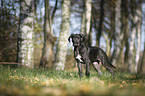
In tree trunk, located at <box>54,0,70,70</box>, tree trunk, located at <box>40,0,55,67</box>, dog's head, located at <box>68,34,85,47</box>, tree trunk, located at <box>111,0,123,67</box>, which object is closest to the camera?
dog's head, located at <box>68,34,85,47</box>

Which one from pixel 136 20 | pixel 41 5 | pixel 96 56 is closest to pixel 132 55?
pixel 136 20

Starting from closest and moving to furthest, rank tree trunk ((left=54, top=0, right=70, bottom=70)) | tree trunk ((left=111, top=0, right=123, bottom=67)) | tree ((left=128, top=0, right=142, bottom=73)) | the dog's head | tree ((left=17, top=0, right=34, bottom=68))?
the dog's head → tree ((left=17, top=0, right=34, bottom=68)) → tree trunk ((left=54, top=0, right=70, bottom=70)) → tree trunk ((left=111, top=0, right=123, bottom=67)) → tree ((left=128, top=0, right=142, bottom=73))

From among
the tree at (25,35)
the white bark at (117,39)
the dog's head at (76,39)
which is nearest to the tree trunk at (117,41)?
the white bark at (117,39)

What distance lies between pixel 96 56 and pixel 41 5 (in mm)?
9376

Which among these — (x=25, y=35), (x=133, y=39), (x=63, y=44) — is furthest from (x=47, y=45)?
(x=133, y=39)

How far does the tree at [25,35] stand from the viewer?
340 inches

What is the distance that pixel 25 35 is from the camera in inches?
343

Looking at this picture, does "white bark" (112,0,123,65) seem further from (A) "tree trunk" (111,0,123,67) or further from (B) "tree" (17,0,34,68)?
(B) "tree" (17,0,34,68)

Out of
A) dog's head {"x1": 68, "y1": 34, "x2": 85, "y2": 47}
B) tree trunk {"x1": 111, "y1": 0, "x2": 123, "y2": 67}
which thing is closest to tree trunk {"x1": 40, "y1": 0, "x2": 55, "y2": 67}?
tree trunk {"x1": 111, "y1": 0, "x2": 123, "y2": 67}

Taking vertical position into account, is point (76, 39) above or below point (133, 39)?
above

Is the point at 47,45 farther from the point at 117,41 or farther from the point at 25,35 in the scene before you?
the point at 117,41

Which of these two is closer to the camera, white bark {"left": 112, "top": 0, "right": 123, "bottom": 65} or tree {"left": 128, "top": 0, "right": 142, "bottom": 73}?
white bark {"left": 112, "top": 0, "right": 123, "bottom": 65}

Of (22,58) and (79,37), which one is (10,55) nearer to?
(22,58)

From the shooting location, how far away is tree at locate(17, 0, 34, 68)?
865 cm
